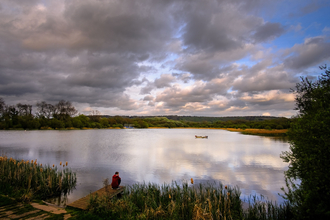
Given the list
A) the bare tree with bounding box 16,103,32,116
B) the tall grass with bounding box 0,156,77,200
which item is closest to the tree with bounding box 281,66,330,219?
the tall grass with bounding box 0,156,77,200

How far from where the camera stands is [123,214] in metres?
6.57

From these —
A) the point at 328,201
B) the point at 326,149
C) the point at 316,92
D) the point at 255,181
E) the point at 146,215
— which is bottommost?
the point at 255,181

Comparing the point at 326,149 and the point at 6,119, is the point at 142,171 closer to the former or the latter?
the point at 326,149

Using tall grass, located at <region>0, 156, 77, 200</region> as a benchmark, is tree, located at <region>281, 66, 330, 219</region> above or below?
above

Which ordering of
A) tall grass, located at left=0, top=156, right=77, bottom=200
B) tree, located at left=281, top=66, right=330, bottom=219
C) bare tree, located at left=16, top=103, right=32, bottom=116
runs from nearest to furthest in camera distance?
tree, located at left=281, top=66, right=330, bottom=219, tall grass, located at left=0, top=156, right=77, bottom=200, bare tree, located at left=16, top=103, right=32, bottom=116

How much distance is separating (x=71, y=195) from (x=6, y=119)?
77.5 metres

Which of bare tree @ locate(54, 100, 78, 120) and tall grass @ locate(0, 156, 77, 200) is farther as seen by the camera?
bare tree @ locate(54, 100, 78, 120)

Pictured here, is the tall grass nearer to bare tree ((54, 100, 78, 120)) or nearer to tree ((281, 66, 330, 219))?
tree ((281, 66, 330, 219))

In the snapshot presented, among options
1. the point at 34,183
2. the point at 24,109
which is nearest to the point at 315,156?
the point at 34,183

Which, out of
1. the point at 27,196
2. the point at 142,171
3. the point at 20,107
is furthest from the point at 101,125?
the point at 27,196

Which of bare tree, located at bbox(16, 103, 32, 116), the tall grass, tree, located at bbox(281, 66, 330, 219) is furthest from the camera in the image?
bare tree, located at bbox(16, 103, 32, 116)

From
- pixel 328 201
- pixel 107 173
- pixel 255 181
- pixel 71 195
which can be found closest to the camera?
pixel 328 201

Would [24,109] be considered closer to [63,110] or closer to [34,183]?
[63,110]

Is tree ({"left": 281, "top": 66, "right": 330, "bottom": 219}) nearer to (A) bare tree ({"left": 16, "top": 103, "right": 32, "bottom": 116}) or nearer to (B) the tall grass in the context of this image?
(B) the tall grass
